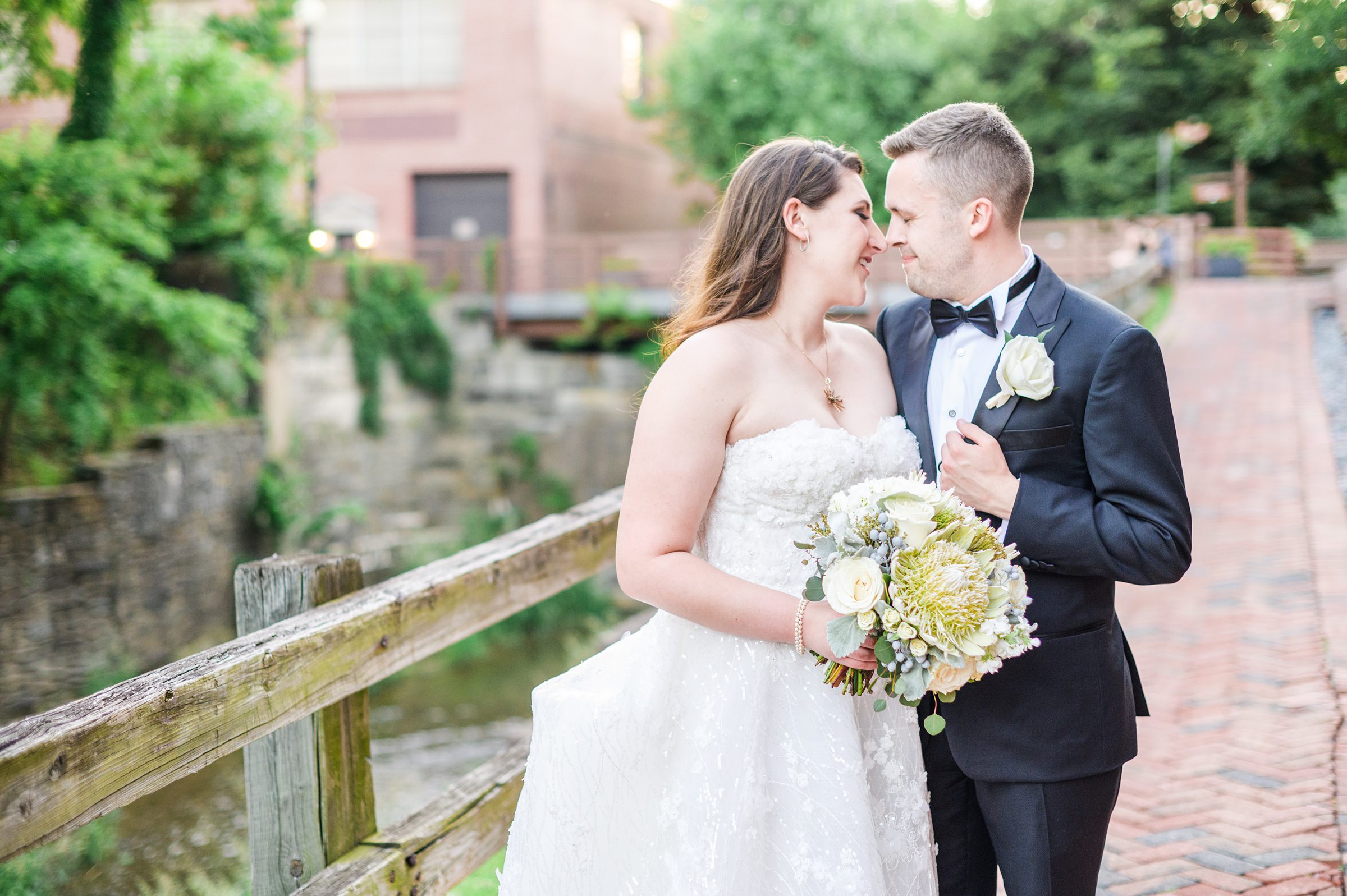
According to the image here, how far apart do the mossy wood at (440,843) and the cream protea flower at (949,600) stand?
4.77 ft

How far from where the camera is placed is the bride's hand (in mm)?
2018

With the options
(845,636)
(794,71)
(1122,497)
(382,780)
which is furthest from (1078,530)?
(794,71)

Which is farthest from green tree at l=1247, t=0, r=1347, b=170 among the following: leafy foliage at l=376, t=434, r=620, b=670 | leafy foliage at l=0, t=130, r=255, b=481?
leafy foliage at l=376, t=434, r=620, b=670

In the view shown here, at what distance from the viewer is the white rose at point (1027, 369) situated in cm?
207

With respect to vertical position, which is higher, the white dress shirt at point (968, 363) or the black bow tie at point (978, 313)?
the black bow tie at point (978, 313)

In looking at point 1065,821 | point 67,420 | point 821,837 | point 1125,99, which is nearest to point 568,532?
point 821,837

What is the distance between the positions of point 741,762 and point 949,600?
0.64 metres

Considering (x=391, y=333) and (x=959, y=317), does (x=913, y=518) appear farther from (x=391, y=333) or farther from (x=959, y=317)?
(x=391, y=333)

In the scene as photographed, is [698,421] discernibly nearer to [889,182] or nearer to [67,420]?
[889,182]

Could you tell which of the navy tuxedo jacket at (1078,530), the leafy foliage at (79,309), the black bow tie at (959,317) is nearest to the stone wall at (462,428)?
the leafy foliage at (79,309)

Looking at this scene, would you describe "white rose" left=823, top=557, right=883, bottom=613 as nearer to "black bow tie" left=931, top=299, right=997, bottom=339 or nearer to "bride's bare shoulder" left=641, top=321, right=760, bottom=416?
"bride's bare shoulder" left=641, top=321, right=760, bottom=416

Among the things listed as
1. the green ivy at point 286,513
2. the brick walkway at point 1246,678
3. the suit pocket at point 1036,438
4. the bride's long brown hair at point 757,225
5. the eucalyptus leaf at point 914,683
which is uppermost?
the bride's long brown hair at point 757,225

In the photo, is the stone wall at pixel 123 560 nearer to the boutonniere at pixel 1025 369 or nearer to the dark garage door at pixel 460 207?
the boutonniere at pixel 1025 369

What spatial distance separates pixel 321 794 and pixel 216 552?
10801mm
